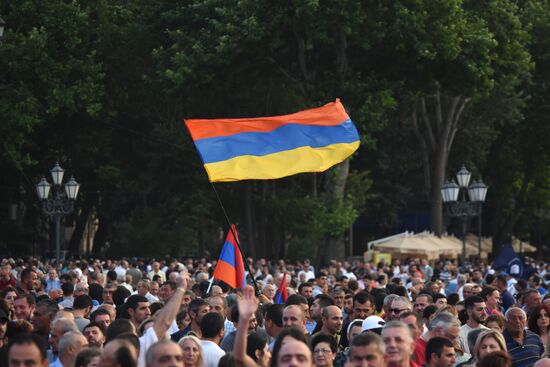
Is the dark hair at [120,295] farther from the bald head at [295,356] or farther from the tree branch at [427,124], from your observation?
the tree branch at [427,124]

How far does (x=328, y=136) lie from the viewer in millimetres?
18328

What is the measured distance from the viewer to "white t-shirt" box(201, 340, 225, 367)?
436 inches

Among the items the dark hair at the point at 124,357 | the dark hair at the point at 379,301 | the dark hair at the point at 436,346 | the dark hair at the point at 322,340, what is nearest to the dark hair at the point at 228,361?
the dark hair at the point at 124,357

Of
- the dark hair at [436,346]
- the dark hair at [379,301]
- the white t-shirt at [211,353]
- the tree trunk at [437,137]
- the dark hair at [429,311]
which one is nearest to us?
the dark hair at [436,346]

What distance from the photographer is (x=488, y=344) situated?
1078cm

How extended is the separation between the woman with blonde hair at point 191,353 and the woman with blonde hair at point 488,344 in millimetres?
2364

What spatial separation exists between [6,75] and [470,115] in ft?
65.5

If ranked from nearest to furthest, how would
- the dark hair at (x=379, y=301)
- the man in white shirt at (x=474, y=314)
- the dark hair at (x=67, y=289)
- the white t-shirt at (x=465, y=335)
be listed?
the white t-shirt at (x=465, y=335) < the man in white shirt at (x=474, y=314) < the dark hair at (x=379, y=301) < the dark hair at (x=67, y=289)

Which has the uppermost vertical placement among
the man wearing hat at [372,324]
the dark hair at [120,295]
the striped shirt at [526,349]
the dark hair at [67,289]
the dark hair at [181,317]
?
the dark hair at [67,289]

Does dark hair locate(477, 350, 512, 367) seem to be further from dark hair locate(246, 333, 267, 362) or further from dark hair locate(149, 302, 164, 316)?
dark hair locate(149, 302, 164, 316)

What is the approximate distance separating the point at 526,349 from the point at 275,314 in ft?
8.18

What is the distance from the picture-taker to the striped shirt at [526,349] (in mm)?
12766

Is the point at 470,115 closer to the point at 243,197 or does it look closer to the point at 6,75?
the point at 243,197

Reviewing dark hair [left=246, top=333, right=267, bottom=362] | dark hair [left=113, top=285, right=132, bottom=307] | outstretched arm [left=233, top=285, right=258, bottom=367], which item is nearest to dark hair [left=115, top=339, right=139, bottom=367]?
outstretched arm [left=233, top=285, right=258, bottom=367]
